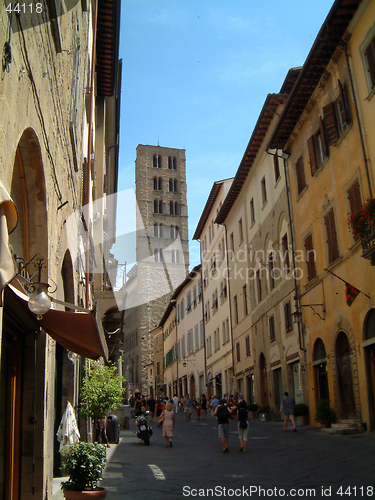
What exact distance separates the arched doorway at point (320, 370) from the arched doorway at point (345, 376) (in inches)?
46.3

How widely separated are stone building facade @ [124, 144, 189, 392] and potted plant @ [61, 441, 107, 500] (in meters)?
59.7

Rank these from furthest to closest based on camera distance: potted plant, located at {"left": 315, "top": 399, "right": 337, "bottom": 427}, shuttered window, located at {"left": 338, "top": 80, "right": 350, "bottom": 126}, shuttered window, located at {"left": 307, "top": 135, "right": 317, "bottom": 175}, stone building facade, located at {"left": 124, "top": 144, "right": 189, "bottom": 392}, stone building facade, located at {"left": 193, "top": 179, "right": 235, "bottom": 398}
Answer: stone building facade, located at {"left": 124, "top": 144, "right": 189, "bottom": 392}
stone building facade, located at {"left": 193, "top": 179, "right": 235, "bottom": 398}
shuttered window, located at {"left": 307, "top": 135, "right": 317, "bottom": 175}
potted plant, located at {"left": 315, "top": 399, "right": 337, "bottom": 427}
shuttered window, located at {"left": 338, "top": 80, "right": 350, "bottom": 126}

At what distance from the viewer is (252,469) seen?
970 cm

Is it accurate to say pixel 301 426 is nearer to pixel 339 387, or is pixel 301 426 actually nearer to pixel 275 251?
pixel 339 387

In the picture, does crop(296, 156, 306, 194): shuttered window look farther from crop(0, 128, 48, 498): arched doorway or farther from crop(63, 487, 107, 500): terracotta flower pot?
crop(63, 487, 107, 500): terracotta flower pot

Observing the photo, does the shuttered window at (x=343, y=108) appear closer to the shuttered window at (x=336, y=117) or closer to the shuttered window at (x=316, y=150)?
the shuttered window at (x=336, y=117)

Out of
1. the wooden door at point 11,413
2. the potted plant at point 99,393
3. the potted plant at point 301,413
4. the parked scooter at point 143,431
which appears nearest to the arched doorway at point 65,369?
the potted plant at point 99,393

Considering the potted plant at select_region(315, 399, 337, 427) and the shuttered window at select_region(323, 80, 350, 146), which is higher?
the shuttered window at select_region(323, 80, 350, 146)

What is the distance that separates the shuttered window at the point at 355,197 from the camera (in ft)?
45.0

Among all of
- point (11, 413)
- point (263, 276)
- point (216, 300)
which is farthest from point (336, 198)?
point (216, 300)

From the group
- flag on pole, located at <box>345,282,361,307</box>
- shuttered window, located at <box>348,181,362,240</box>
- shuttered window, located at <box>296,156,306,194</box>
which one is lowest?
flag on pole, located at <box>345,282,361,307</box>

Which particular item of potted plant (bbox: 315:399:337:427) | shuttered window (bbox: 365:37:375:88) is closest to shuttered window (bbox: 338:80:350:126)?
shuttered window (bbox: 365:37:375:88)

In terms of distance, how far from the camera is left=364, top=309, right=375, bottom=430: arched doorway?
42.8ft

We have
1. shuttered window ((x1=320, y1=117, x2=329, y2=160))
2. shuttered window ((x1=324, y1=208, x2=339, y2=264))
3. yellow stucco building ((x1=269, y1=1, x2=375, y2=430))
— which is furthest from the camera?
shuttered window ((x1=320, y1=117, x2=329, y2=160))
